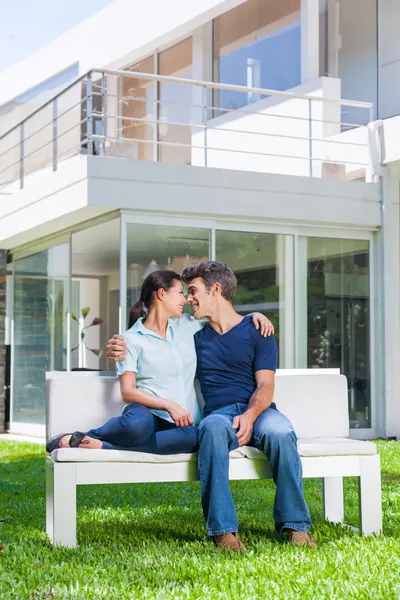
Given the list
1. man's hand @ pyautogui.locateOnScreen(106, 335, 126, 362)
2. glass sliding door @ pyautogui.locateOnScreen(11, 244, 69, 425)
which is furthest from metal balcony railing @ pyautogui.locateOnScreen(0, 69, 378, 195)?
man's hand @ pyautogui.locateOnScreen(106, 335, 126, 362)

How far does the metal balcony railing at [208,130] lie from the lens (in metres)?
10.7

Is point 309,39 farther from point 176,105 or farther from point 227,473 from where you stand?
point 227,473

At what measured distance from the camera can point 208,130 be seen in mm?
13438

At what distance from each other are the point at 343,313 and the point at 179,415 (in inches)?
261

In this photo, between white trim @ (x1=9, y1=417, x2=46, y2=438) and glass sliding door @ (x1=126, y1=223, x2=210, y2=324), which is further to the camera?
white trim @ (x1=9, y1=417, x2=46, y2=438)

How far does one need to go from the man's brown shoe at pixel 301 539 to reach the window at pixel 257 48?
29.4ft

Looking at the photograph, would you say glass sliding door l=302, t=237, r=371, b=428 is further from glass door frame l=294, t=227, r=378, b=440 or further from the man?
the man

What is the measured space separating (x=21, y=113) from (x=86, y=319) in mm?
6775

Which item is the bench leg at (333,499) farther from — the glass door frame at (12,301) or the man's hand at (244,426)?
the glass door frame at (12,301)

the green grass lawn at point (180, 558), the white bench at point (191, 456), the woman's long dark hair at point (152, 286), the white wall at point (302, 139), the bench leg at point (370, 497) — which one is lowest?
the green grass lawn at point (180, 558)

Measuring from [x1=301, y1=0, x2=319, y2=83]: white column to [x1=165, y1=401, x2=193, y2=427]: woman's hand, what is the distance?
308 inches

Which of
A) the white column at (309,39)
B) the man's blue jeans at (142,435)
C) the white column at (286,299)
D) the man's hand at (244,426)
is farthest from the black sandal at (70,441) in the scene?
the white column at (309,39)

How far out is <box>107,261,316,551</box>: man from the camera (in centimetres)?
442

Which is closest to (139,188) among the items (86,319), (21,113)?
(86,319)
